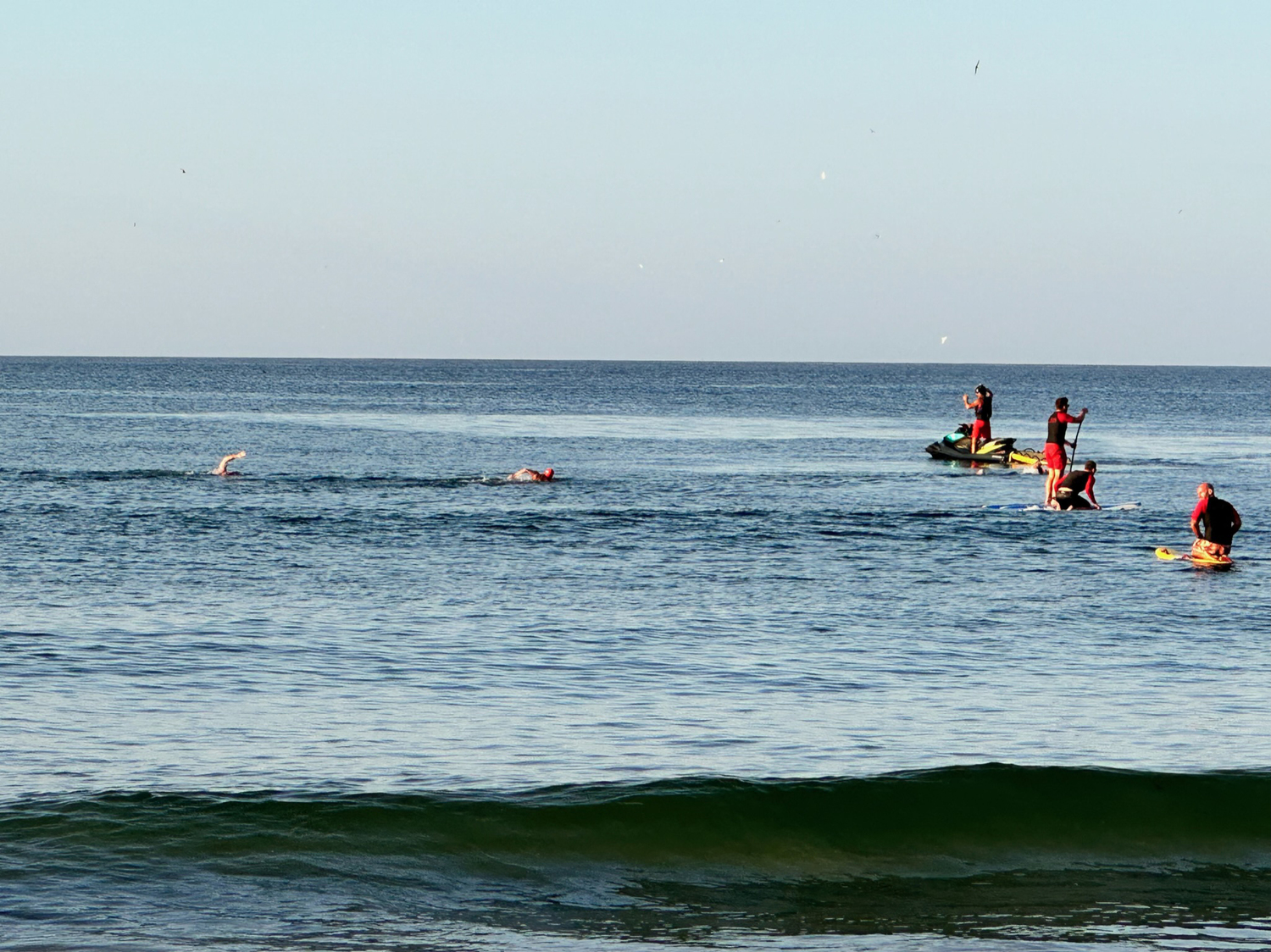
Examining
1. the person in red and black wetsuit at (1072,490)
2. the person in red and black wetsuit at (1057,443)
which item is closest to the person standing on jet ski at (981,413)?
the person in red and black wetsuit at (1057,443)

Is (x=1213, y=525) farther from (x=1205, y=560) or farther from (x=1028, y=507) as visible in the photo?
(x=1028, y=507)

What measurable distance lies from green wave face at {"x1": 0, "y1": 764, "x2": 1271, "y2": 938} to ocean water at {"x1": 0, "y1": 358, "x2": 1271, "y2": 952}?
0.03 meters

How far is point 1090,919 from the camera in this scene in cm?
920

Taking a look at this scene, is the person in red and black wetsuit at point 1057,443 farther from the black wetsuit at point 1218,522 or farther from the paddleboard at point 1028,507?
the black wetsuit at point 1218,522

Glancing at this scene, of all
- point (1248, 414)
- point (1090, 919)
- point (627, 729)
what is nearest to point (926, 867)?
point (1090, 919)

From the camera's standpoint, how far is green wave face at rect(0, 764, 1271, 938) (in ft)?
31.0

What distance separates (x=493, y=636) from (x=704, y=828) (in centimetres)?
742

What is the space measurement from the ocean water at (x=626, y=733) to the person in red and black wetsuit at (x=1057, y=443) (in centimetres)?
227

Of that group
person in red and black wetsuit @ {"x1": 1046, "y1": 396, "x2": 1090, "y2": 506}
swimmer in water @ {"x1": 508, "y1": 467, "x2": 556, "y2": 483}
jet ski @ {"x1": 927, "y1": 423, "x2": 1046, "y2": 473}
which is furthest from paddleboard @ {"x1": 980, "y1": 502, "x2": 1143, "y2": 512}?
swimmer in water @ {"x1": 508, "y1": 467, "x2": 556, "y2": 483}

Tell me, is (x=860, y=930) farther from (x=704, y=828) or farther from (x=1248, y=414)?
(x=1248, y=414)

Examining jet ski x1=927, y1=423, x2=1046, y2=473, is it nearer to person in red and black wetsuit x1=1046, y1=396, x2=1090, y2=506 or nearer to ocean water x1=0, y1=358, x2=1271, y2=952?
person in red and black wetsuit x1=1046, y1=396, x2=1090, y2=506

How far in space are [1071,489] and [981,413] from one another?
11.9 m

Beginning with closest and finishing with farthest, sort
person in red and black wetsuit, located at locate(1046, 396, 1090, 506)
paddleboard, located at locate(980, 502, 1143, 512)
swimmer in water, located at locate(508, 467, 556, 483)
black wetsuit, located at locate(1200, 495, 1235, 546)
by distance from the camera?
black wetsuit, located at locate(1200, 495, 1235, 546), person in red and black wetsuit, located at locate(1046, 396, 1090, 506), paddleboard, located at locate(980, 502, 1143, 512), swimmer in water, located at locate(508, 467, 556, 483)

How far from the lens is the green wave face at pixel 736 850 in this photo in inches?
372
